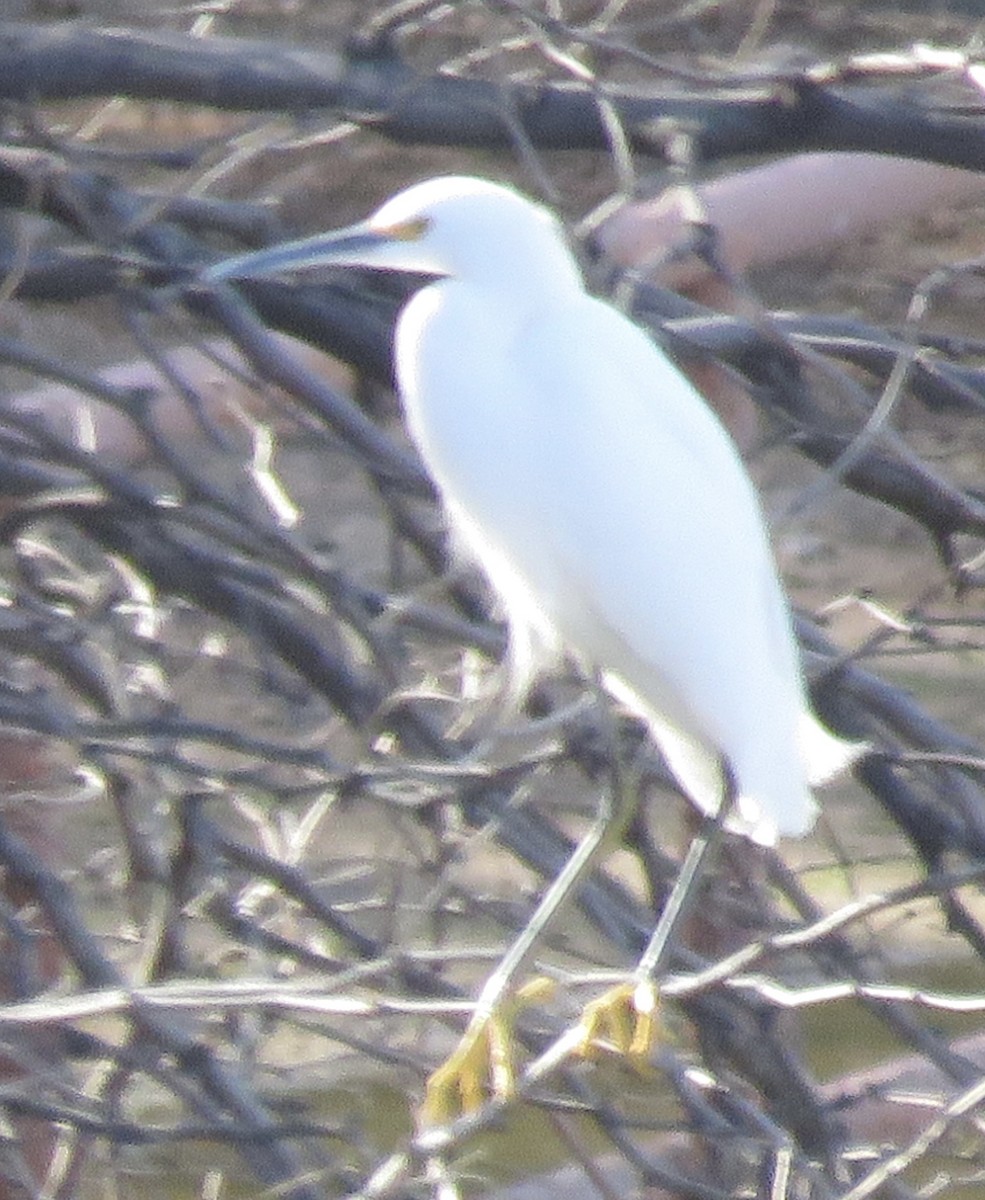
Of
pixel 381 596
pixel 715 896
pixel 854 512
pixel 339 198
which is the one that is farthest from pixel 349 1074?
pixel 339 198

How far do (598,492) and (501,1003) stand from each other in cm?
40

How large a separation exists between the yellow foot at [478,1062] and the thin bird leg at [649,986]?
0.05 metres

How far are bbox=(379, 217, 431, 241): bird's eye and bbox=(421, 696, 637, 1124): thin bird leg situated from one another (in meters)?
0.42

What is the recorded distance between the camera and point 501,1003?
5.56 ft

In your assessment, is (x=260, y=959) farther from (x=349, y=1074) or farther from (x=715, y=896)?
(x=349, y=1074)

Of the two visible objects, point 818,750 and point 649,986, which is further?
point 818,750

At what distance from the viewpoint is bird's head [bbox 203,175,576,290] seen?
5.25ft

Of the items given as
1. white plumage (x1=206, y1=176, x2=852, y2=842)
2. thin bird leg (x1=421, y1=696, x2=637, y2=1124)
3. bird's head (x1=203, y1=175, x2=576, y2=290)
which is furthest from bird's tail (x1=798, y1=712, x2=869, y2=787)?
bird's head (x1=203, y1=175, x2=576, y2=290)

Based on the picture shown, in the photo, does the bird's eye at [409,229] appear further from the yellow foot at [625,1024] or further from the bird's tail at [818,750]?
the yellow foot at [625,1024]

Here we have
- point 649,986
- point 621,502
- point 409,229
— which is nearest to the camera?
point 649,986

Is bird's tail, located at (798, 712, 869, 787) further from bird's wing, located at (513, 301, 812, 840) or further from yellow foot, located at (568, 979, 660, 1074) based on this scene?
yellow foot, located at (568, 979, 660, 1074)

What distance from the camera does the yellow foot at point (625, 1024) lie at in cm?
156

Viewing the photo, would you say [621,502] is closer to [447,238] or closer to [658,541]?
[658,541]

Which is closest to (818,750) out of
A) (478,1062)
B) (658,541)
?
(658,541)
